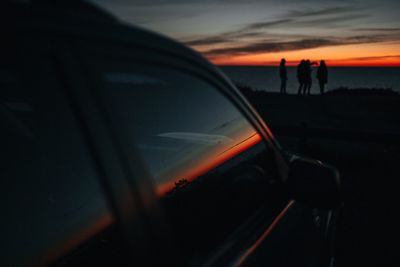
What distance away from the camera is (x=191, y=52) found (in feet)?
5.30

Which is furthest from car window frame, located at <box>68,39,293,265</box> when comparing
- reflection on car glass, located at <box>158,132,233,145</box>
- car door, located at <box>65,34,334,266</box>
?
reflection on car glass, located at <box>158,132,233,145</box>

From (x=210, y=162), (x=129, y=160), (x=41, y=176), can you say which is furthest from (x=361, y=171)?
(x=129, y=160)

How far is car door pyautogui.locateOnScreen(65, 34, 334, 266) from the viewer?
1.19m

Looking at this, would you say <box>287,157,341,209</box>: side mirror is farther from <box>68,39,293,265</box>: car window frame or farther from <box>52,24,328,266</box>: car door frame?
<box>52,24,328,266</box>: car door frame

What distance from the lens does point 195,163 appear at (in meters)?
1.78

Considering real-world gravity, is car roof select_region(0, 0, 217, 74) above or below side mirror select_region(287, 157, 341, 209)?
above

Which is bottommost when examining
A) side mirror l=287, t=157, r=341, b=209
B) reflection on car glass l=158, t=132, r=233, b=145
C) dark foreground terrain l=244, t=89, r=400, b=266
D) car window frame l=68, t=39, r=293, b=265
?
dark foreground terrain l=244, t=89, r=400, b=266

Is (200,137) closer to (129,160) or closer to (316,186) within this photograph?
(316,186)

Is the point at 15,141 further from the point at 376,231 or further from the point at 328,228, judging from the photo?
the point at 376,231

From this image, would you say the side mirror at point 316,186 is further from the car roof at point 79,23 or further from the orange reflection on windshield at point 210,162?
the car roof at point 79,23

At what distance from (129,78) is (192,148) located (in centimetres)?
60

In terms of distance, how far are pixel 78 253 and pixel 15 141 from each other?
591 millimetres

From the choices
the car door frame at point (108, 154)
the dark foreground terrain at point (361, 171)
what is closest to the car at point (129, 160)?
the car door frame at point (108, 154)

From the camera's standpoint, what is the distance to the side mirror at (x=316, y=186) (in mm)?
2156
